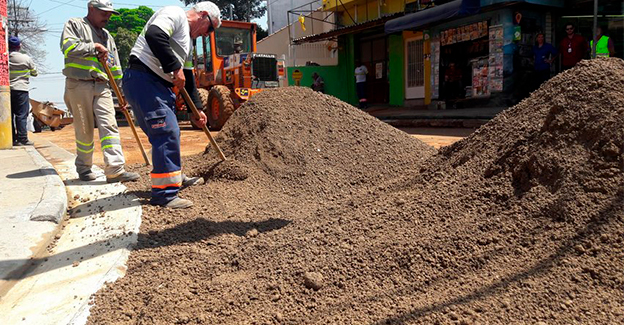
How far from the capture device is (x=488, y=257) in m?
1.95

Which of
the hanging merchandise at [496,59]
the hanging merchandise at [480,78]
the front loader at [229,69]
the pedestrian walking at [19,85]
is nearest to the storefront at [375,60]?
the hanging merchandise at [480,78]

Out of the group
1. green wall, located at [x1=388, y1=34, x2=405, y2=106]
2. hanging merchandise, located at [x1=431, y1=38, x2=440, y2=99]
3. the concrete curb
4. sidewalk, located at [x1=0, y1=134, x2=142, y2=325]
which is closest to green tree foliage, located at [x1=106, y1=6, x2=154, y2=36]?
green wall, located at [x1=388, y1=34, x2=405, y2=106]

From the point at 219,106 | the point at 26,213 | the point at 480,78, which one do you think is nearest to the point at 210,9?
the point at 26,213

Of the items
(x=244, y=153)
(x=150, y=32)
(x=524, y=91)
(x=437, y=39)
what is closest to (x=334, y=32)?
(x=437, y=39)

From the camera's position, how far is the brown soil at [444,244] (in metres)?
1.73

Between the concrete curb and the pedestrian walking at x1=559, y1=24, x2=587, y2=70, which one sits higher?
the pedestrian walking at x1=559, y1=24, x2=587, y2=70

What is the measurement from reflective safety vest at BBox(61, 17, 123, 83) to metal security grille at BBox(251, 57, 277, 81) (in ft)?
23.2

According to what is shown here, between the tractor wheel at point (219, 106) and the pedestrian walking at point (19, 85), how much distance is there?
3.96m

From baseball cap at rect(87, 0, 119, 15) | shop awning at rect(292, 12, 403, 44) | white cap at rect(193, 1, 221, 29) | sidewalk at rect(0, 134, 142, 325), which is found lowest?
sidewalk at rect(0, 134, 142, 325)

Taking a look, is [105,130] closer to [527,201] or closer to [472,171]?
[472,171]

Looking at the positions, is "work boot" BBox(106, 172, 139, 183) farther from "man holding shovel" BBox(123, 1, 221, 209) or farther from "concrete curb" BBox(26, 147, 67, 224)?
"man holding shovel" BBox(123, 1, 221, 209)

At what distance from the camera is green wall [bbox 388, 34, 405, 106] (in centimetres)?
1539

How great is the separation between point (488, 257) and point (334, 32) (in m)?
14.7

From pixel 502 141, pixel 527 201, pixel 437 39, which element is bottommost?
pixel 527 201
